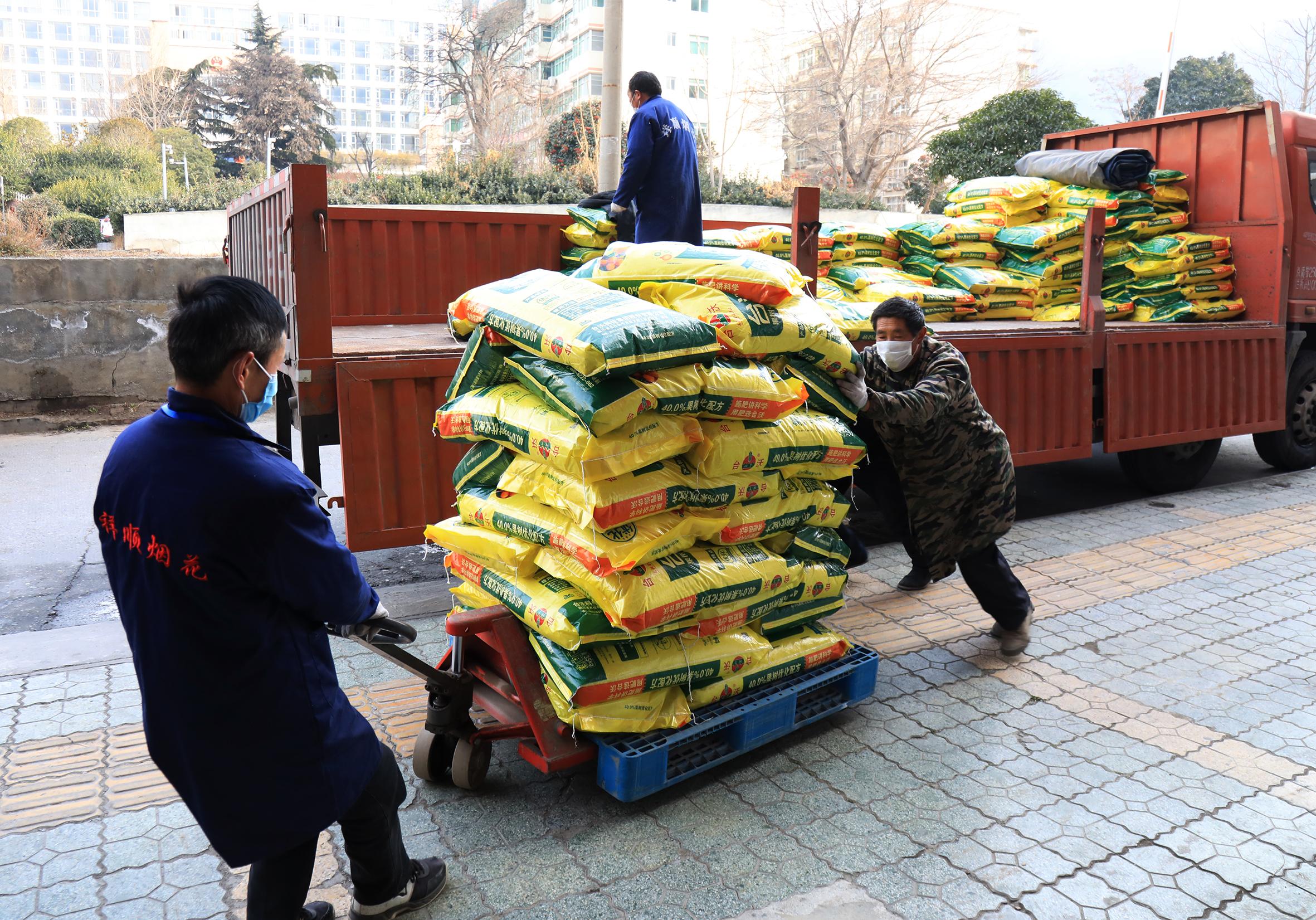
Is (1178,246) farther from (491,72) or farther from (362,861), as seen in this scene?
(491,72)

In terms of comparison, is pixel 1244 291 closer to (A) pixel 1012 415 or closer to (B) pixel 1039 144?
(A) pixel 1012 415

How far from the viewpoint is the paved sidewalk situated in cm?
258

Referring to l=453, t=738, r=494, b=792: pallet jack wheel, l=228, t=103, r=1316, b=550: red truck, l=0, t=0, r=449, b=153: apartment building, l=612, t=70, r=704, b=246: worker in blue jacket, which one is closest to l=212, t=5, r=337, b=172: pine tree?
l=0, t=0, r=449, b=153: apartment building

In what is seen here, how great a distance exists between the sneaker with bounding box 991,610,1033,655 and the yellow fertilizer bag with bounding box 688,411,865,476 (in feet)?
4.02

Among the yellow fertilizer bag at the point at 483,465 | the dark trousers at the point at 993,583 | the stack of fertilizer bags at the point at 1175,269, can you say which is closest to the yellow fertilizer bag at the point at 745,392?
the yellow fertilizer bag at the point at 483,465

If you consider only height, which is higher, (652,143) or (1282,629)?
(652,143)

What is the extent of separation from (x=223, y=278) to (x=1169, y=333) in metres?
7.12

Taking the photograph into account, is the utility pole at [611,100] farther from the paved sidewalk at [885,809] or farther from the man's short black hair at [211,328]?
the man's short black hair at [211,328]

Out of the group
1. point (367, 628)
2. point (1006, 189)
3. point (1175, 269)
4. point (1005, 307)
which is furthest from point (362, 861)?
point (1175, 269)

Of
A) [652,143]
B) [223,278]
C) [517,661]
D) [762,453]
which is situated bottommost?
[517,661]

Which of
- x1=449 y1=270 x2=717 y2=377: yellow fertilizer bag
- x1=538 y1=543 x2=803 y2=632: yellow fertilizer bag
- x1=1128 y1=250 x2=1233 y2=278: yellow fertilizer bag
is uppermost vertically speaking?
x1=1128 y1=250 x2=1233 y2=278: yellow fertilizer bag

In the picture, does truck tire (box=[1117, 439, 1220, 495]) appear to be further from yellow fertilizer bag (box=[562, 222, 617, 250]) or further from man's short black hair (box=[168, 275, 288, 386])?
man's short black hair (box=[168, 275, 288, 386])

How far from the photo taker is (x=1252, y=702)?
3.87m

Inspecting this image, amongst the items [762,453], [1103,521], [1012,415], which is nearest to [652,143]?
[1012,415]
